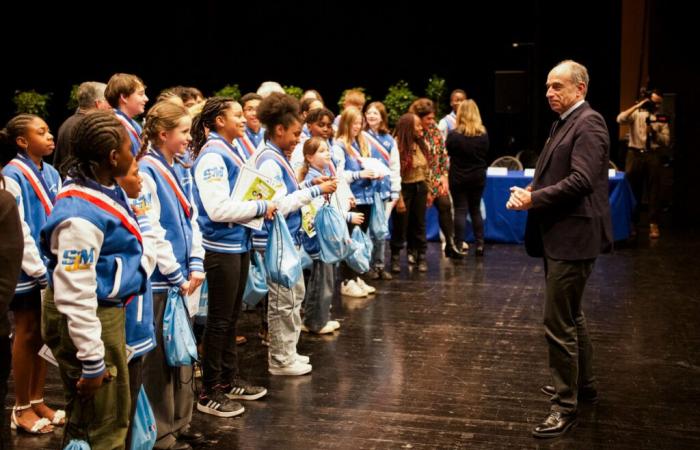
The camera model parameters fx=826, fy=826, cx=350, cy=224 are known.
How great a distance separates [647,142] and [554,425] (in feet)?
19.3

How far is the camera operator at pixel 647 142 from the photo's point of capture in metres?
8.70

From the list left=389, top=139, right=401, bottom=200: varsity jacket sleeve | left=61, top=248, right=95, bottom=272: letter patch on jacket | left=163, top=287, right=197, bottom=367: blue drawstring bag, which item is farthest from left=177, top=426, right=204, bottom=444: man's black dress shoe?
left=389, top=139, right=401, bottom=200: varsity jacket sleeve

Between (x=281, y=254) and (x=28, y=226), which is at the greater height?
(x=28, y=226)

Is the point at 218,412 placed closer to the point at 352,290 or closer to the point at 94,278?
the point at 94,278

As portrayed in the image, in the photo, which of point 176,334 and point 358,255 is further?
point 358,255

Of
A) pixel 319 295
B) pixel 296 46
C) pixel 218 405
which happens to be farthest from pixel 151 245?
pixel 296 46

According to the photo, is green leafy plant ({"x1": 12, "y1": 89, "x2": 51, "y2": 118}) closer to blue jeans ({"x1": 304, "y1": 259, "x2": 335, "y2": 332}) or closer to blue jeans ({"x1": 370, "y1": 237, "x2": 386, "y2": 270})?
blue jeans ({"x1": 370, "y1": 237, "x2": 386, "y2": 270})

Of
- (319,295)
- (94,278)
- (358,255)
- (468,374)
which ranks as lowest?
(468,374)

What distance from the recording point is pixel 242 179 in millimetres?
3713

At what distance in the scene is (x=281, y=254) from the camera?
3951 mm

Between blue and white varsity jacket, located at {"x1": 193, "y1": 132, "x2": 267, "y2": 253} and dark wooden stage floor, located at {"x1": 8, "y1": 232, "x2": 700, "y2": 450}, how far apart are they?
84cm

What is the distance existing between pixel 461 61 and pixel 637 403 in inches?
345

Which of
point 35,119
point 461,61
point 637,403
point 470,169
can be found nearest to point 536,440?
point 637,403

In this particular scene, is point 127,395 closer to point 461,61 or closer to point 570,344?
point 570,344
